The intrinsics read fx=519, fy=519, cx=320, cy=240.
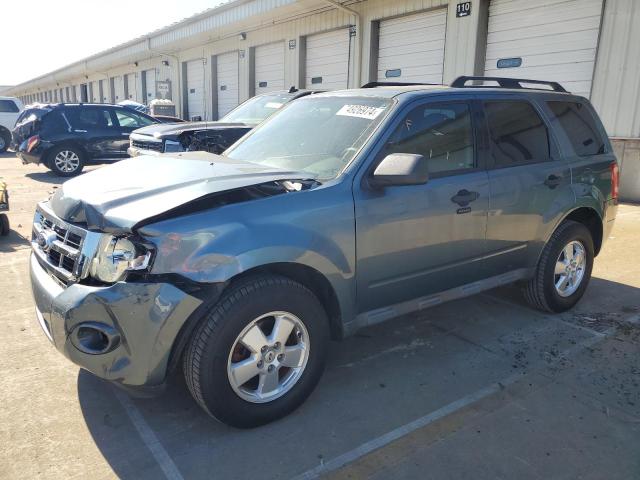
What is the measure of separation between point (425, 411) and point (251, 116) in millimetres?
7478

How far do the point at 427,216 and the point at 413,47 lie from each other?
11382 mm

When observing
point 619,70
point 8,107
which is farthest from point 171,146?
point 8,107

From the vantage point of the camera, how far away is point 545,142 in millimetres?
4266

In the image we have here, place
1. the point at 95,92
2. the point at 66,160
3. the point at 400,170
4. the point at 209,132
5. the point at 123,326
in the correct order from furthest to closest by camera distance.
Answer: the point at 95,92
the point at 66,160
the point at 209,132
the point at 400,170
the point at 123,326

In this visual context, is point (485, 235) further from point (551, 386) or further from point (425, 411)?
point (425, 411)

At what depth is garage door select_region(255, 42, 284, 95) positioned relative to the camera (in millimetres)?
18734

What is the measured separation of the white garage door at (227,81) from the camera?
2134 centimetres

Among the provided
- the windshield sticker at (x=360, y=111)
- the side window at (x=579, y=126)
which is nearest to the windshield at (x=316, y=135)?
the windshield sticker at (x=360, y=111)

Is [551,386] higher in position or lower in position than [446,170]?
lower

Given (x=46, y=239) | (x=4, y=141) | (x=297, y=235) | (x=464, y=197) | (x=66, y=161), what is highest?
(x=464, y=197)

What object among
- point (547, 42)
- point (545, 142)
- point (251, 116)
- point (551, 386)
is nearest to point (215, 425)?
point (551, 386)

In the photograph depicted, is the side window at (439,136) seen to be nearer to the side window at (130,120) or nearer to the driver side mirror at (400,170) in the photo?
the driver side mirror at (400,170)

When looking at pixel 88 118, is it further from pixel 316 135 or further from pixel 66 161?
pixel 316 135

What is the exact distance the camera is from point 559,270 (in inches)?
177
